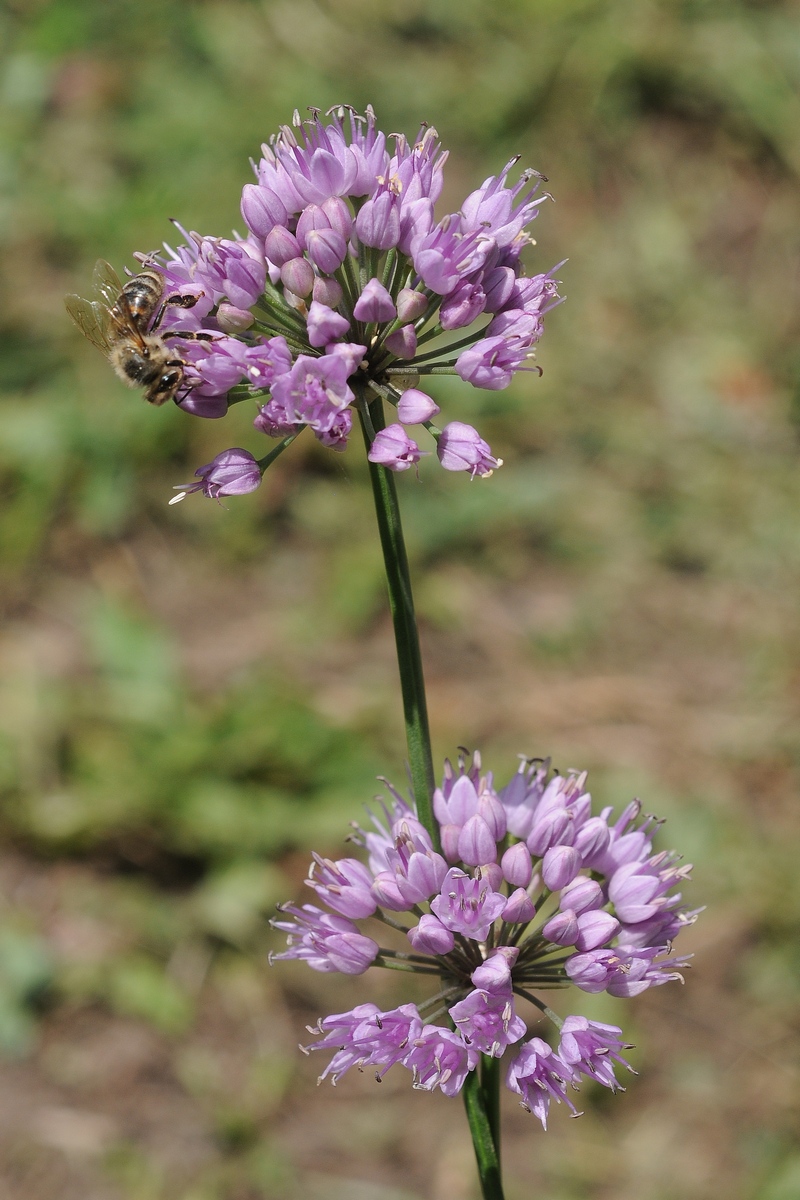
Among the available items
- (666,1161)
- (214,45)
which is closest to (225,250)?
(666,1161)

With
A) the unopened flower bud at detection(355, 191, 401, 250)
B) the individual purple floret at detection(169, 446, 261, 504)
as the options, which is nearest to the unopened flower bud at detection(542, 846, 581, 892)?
the individual purple floret at detection(169, 446, 261, 504)

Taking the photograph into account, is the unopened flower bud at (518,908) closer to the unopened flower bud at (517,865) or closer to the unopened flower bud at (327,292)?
the unopened flower bud at (517,865)

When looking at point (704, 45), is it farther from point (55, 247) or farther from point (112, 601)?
point (112, 601)

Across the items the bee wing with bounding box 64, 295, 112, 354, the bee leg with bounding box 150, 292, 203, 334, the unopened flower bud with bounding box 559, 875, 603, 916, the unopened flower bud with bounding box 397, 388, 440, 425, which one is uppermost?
the bee wing with bounding box 64, 295, 112, 354

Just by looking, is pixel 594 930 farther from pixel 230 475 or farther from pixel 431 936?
pixel 230 475

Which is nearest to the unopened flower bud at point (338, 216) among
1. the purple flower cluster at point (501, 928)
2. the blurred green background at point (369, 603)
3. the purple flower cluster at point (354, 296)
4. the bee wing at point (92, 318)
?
the purple flower cluster at point (354, 296)

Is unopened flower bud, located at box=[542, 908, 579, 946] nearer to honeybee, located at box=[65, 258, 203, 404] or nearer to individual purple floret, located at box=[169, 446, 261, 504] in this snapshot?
individual purple floret, located at box=[169, 446, 261, 504]

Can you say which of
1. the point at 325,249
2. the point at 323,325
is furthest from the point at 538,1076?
the point at 325,249
